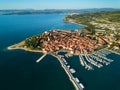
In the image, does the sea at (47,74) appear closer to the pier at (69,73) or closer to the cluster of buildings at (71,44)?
the pier at (69,73)

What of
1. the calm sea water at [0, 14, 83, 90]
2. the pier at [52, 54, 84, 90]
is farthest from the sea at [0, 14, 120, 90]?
the pier at [52, 54, 84, 90]

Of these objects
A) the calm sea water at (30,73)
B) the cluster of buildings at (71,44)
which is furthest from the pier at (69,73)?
the cluster of buildings at (71,44)

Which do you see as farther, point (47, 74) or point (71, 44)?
point (71, 44)

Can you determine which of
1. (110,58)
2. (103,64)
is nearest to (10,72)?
(103,64)

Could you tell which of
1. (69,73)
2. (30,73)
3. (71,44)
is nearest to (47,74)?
(30,73)

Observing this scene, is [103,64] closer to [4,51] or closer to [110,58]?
[110,58]

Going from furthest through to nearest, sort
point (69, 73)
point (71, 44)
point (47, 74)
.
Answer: point (71, 44), point (47, 74), point (69, 73)

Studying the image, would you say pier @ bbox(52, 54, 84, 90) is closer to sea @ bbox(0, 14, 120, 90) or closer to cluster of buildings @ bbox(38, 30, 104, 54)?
sea @ bbox(0, 14, 120, 90)

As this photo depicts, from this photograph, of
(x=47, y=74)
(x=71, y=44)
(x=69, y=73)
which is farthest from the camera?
(x=71, y=44)

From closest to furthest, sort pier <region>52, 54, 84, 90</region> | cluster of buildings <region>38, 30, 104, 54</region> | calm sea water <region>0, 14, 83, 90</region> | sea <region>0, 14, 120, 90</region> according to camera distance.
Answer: pier <region>52, 54, 84, 90</region> < calm sea water <region>0, 14, 83, 90</region> < sea <region>0, 14, 120, 90</region> < cluster of buildings <region>38, 30, 104, 54</region>

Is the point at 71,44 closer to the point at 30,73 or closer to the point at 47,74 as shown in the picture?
the point at 47,74

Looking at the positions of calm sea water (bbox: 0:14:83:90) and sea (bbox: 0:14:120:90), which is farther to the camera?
sea (bbox: 0:14:120:90)
